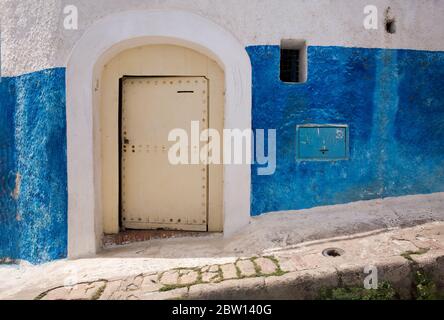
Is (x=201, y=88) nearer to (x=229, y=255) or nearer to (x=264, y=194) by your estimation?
(x=264, y=194)

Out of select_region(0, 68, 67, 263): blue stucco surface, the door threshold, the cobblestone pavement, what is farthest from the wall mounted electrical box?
select_region(0, 68, 67, 263): blue stucco surface

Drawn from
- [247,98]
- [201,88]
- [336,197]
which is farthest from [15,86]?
[336,197]

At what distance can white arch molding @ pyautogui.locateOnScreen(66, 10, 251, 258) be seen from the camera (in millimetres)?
3922

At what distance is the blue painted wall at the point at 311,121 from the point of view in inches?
157

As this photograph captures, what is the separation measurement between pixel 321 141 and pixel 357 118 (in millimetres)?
524

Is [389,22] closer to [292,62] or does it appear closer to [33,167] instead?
[292,62]

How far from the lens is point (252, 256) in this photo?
3.54 meters

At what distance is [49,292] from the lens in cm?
309

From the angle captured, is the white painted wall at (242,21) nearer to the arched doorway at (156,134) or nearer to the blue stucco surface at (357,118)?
the blue stucco surface at (357,118)

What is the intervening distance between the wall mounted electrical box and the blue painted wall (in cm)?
8

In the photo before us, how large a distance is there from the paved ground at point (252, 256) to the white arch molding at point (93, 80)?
0.53 m


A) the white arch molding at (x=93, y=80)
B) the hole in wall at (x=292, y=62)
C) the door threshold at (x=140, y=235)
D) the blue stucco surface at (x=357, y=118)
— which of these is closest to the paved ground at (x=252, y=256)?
the door threshold at (x=140, y=235)

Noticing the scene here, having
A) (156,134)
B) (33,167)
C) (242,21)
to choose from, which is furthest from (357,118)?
(33,167)

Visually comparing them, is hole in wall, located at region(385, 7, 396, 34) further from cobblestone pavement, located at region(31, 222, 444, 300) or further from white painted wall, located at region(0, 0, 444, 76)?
cobblestone pavement, located at region(31, 222, 444, 300)
